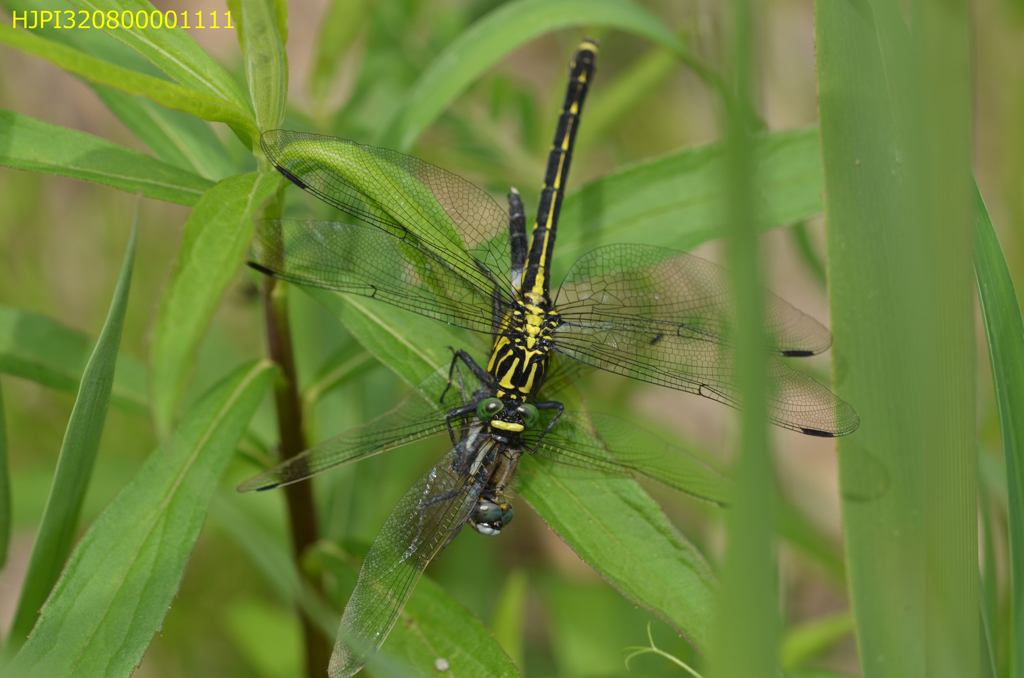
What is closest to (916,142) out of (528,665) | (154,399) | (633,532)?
(633,532)

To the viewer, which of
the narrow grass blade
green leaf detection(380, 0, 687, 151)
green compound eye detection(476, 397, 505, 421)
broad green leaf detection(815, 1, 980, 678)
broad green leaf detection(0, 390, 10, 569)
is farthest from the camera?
green leaf detection(380, 0, 687, 151)

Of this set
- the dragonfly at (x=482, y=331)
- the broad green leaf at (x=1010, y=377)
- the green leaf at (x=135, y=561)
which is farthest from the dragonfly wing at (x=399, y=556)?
the broad green leaf at (x=1010, y=377)

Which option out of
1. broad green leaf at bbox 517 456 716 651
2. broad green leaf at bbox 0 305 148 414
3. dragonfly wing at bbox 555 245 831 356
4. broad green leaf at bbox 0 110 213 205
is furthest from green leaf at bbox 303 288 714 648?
broad green leaf at bbox 0 305 148 414

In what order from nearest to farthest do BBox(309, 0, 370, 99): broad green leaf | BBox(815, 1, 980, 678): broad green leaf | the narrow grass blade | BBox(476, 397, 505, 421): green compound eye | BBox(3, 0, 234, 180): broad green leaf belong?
the narrow grass blade → BBox(815, 1, 980, 678): broad green leaf → BBox(3, 0, 234, 180): broad green leaf → BBox(476, 397, 505, 421): green compound eye → BBox(309, 0, 370, 99): broad green leaf

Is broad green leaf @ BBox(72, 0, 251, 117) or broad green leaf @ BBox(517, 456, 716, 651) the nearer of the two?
broad green leaf @ BBox(72, 0, 251, 117)

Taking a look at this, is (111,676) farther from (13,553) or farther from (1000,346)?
(13,553)

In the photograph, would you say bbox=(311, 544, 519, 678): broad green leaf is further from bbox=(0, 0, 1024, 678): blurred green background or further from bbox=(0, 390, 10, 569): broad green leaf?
bbox=(0, 390, 10, 569): broad green leaf

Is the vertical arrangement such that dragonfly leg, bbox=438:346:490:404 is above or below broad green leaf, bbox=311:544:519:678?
above
